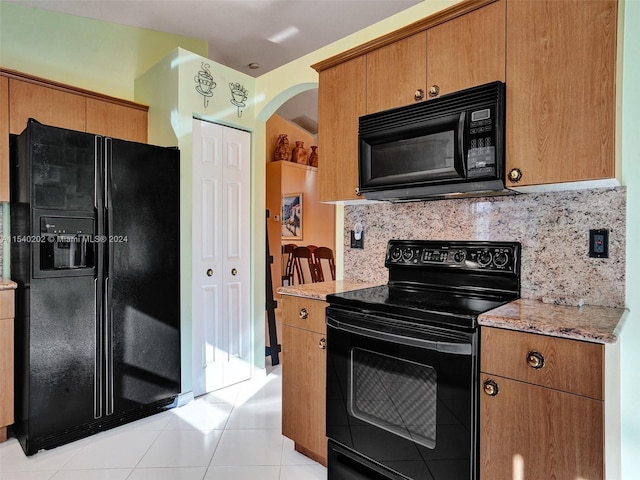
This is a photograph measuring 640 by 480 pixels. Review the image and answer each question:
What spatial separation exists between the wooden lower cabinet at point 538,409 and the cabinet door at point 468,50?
109 cm

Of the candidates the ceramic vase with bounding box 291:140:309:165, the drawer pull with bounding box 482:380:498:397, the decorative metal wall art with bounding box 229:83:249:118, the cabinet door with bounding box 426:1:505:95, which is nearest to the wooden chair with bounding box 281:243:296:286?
the ceramic vase with bounding box 291:140:309:165

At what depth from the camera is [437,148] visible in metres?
1.75

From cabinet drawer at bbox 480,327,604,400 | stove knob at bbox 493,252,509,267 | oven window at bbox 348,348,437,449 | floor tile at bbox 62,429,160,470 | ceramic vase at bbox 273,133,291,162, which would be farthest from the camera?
ceramic vase at bbox 273,133,291,162

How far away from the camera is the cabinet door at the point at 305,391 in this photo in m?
1.97

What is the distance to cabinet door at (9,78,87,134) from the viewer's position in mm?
2498

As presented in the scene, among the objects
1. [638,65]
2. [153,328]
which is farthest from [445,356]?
[153,328]

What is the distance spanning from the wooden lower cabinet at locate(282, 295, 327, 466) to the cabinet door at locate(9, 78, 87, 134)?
213 cm

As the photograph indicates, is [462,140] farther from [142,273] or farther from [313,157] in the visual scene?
[313,157]

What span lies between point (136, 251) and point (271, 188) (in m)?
4.16

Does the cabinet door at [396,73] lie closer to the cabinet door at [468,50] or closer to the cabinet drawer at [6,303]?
the cabinet door at [468,50]

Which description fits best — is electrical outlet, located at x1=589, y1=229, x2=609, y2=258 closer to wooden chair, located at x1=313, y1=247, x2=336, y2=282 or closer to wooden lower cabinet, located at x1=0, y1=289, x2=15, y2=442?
wooden lower cabinet, located at x1=0, y1=289, x2=15, y2=442

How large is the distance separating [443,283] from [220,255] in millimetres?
1753

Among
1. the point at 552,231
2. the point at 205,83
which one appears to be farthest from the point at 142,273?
the point at 552,231

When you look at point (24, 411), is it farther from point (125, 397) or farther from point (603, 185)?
point (603, 185)
